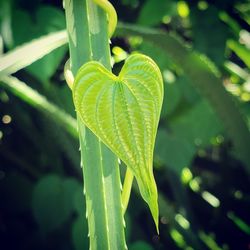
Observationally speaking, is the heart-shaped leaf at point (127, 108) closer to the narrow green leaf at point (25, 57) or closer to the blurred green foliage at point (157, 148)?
the narrow green leaf at point (25, 57)

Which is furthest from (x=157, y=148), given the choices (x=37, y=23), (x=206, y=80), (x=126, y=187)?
(x=126, y=187)

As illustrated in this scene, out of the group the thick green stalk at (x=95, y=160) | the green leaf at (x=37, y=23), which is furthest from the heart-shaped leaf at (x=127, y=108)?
the green leaf at (x=37, y=23)

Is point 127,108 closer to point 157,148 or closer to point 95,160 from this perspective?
point 95,160

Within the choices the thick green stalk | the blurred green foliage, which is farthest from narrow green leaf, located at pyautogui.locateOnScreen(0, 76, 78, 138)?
the thick green stalk

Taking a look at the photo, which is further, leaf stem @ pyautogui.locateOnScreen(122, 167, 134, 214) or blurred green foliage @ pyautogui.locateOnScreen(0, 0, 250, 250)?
blurred green foliage @ pyautogui.locateOnScreen(0, 0, 250, 250)

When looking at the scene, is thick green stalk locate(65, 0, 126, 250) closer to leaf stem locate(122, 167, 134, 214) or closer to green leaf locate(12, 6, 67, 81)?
leaf stem locate(122, 167, 134, 214)

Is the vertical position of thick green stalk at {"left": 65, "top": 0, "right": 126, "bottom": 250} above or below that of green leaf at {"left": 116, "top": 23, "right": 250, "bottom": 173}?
above

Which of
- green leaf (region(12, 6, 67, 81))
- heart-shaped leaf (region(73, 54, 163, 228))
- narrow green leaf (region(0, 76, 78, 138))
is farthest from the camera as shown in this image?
green leaf (region(12, 6, 67, 81))
